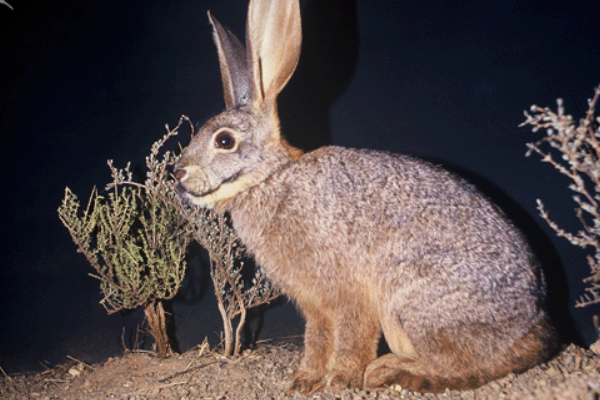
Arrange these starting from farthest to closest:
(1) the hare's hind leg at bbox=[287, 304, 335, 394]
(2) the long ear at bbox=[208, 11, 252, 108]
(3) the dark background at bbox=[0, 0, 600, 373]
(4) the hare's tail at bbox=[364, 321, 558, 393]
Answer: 1. (3) the dark background at bbox=[0, 0, 600, 373]
2. (2) the long ear at bbox=[208, 11, 252, 108]
3. (1) the hare's hind leg at bbox=[287, 304, 335, 394]
4. (4) the hare's tail at bbox=[364, 321, 558, 393]

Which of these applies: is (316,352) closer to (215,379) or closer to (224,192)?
(215,379)

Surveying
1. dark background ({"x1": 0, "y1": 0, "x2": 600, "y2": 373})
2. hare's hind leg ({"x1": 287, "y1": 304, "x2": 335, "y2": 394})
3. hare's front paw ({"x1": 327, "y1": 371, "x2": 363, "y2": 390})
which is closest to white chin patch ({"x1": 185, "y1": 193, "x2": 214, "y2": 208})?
hare's hind leg ({"x1": 287, "y1": 304, "x2": 335, "y2": 394})

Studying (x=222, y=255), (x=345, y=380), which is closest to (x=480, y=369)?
(x=345, y=380)

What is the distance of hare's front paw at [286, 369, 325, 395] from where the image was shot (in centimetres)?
266

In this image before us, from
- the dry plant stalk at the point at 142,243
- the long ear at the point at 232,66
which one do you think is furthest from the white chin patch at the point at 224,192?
the long ear at the point at 232,66

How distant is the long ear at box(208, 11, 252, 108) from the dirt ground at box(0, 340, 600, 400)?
1.85 m

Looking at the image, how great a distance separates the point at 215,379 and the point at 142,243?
1200 millimetres

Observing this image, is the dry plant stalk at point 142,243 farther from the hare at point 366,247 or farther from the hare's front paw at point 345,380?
the hare's front paw at point 345,380

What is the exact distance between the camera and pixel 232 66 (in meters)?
3.11

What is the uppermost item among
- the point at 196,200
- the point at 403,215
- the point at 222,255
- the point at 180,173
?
the point at 180,173

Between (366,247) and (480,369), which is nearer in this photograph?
(480,369)

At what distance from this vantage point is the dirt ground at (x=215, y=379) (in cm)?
241

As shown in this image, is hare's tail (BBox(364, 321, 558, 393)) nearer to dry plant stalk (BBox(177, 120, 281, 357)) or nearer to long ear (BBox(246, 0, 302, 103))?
dry plant stalk (BBox(177, 120, 281, 357))

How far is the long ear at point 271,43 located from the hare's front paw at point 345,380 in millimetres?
1731
